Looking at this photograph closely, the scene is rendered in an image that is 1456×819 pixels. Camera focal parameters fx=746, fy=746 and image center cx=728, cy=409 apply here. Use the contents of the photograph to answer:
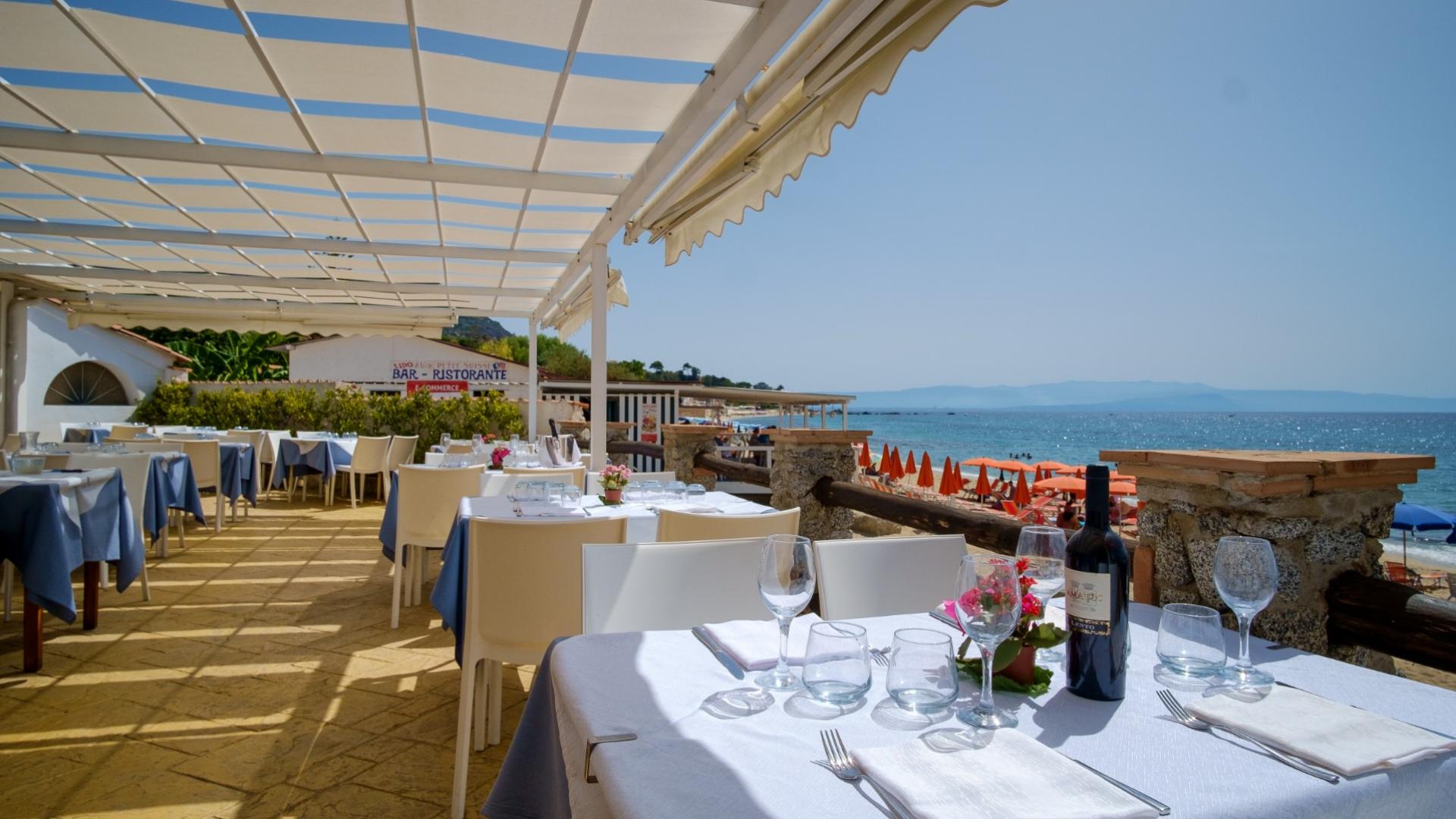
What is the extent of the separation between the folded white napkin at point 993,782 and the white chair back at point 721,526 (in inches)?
63.5

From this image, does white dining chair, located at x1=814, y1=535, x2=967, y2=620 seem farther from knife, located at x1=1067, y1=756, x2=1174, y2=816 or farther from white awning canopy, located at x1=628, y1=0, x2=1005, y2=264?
white awning canopy, located at x1=628, y1=0, x2=1005, y2=264

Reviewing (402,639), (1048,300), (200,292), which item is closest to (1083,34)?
(200,292)

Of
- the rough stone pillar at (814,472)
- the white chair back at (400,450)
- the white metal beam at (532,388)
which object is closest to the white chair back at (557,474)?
the rough stone pillar at (814,472)

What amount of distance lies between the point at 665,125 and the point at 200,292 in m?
8.46

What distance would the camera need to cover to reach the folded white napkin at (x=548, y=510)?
2.83 meters

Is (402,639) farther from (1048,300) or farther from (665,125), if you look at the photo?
(1048,300)

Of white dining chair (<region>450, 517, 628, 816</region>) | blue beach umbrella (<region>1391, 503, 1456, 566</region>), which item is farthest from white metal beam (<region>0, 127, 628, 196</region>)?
blue beach umbrella (<region>1391, 503, 1456, 566</region>)

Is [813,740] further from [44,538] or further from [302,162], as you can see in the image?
[302,162]

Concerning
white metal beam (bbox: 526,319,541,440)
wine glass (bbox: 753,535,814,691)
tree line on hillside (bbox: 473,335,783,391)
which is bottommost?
wine glass (bbox: 753,535,814,691)

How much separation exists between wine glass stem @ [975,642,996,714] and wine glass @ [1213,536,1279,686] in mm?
422

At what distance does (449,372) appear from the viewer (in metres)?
15.5

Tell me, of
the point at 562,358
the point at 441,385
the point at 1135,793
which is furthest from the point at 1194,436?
the point at 1135,793

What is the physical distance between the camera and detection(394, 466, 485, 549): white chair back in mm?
3920

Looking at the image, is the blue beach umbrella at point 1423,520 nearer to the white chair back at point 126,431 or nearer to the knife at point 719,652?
the knife at point 719,652
